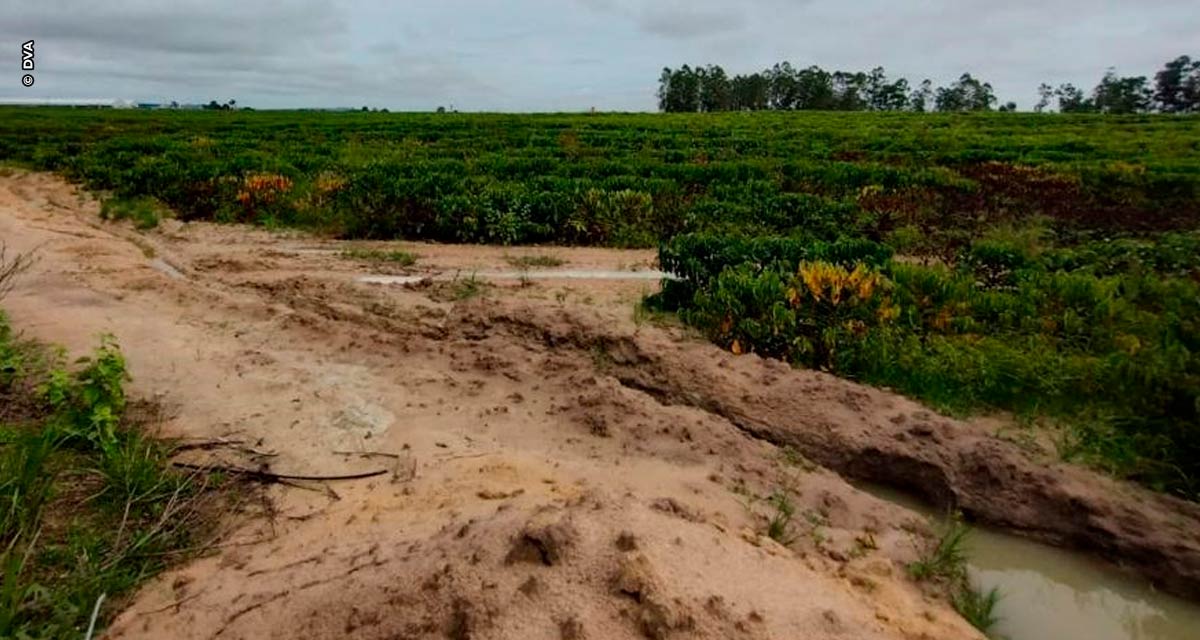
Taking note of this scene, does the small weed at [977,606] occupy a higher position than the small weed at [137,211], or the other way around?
the small weed at [137,211]

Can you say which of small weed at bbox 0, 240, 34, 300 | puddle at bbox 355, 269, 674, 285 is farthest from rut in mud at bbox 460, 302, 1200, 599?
small weed at bbox 0, 240, 34, 300

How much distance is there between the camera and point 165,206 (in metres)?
14.0

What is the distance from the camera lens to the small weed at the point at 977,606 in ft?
10.7

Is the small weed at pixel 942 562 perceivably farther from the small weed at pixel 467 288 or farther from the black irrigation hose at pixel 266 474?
the small weed at pixel 467 288

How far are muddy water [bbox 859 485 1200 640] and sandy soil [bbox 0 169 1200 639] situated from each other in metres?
0.12

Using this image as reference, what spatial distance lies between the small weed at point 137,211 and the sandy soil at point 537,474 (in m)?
5.17

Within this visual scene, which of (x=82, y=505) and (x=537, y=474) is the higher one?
(x=537, y=474)

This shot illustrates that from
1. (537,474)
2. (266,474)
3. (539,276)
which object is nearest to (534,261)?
(539,276)

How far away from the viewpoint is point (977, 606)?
3.35m

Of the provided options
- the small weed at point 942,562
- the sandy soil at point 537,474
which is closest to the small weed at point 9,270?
the sandy soil at point 537,474

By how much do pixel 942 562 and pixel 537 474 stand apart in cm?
201

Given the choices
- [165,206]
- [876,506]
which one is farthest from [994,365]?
[165,206]

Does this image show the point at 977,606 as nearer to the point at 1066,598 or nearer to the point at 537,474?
the point at 1066,598

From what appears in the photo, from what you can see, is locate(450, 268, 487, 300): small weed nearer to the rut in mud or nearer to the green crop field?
the green crop field
